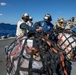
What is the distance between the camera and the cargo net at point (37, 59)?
6246 millimetres

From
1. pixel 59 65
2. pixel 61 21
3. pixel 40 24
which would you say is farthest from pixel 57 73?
pixel 61 21

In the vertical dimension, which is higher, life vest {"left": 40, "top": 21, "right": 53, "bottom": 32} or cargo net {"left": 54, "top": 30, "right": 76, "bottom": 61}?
life vest {"left": 40, "top": 21, "right": 53, "bottom": 32}

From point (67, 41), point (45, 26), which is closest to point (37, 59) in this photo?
point (45, 26)

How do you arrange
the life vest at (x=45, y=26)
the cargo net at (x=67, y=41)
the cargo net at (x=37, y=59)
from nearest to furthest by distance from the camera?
the cargo net at (x=37, y=59), the life vest at (x=45, y=26), the cargo net at (x=67, y=41)

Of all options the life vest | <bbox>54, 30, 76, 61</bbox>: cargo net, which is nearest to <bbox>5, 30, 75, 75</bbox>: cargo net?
the life vest

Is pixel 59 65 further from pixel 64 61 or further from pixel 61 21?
pixel 61 21

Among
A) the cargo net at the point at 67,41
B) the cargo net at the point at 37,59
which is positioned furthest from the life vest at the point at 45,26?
the cargo net at the point at 37,59

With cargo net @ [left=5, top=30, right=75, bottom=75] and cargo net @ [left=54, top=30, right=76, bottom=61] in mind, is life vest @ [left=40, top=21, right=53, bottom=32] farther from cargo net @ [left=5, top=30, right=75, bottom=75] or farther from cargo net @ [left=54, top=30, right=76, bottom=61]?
cargo net @ [left=5, top=30, right=75, bottom=75]

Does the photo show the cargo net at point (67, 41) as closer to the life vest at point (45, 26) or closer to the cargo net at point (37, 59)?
the life vest at point (45, 26)

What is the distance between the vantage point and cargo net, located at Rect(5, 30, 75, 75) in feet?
20.5

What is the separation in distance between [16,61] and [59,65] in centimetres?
103

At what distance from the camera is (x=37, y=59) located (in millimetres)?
6395

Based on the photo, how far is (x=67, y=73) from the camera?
6695 mm

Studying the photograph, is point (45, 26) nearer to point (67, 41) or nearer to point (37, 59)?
point (67, 41)
